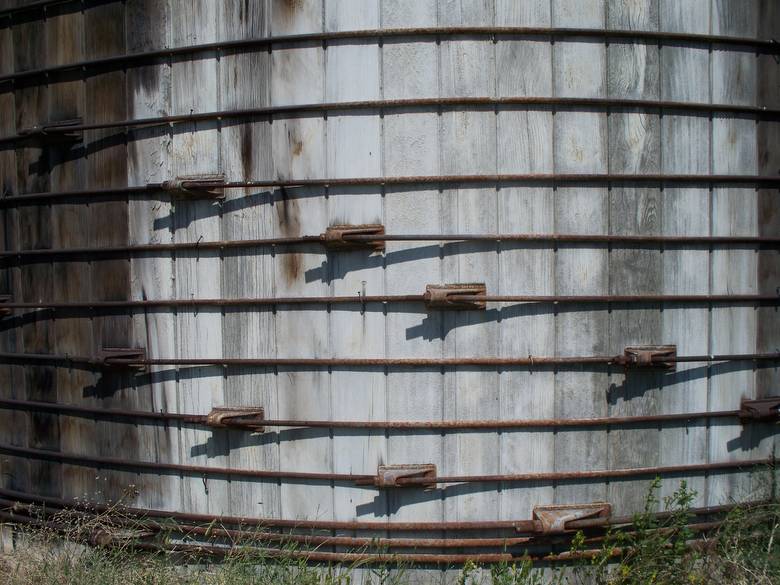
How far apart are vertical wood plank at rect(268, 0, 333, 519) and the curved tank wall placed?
14 millimetres

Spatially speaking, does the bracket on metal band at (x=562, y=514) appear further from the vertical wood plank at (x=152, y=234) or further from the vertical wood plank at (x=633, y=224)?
the vertical wood plank at (x=152, y=234)

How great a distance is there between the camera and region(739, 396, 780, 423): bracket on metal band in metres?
4.46

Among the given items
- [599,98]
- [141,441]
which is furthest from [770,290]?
[141,441]

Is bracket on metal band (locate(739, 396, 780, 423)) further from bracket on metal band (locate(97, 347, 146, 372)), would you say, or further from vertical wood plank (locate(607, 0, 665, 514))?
bracket on metal band (locate(97, 347, 146, 372))

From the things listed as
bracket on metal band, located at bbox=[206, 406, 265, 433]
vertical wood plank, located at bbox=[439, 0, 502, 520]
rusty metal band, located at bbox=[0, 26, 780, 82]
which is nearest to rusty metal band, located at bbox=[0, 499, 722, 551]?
vertical wood plank, located at bbox=[439, 0, 502, 520]

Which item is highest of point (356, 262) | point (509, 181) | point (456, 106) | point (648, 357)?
point (456, 106)

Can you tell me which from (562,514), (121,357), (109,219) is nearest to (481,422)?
(562,514)

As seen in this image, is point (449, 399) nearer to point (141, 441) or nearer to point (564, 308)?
point (564, 308)

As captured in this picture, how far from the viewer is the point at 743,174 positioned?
454 cm

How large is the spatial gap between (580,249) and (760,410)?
150cm

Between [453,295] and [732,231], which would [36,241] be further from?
[732,231]

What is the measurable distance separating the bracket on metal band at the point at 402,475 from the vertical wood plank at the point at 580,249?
0.76 meters

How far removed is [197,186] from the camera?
4.50 m

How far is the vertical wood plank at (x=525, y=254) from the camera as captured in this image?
430 centimetres
